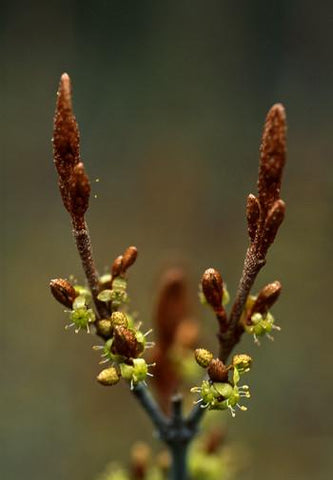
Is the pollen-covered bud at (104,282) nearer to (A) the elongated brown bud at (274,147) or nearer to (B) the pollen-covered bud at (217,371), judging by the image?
(B) the pollen-covered bud at (217,371)

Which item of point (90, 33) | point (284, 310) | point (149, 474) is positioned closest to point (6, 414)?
point (284, 310)

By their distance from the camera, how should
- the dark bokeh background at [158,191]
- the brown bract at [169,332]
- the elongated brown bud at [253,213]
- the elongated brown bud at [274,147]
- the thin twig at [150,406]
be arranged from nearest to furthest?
1. the elongated brown bud at [274,147]
2. the elongated brown bud at [253,213]
3. the thin twig at [150,406]
4. the brown bract at [169,332]
5. the dark bokeh background at [158,191]

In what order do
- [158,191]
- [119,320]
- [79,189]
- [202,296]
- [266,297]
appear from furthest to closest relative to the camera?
[158,191], [202,296], [266,297], [119,320], [79,189]

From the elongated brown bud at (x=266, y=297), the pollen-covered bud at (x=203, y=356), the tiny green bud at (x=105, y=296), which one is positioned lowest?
the pollen-covered bud at (x=203, y=356)

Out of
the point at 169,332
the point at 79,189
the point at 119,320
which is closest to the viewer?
the point at 79,189

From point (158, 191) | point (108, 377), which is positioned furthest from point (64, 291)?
point (158, 191)

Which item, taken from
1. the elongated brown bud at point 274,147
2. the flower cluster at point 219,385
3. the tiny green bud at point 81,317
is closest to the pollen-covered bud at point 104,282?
the tiny green bud at point 81,317

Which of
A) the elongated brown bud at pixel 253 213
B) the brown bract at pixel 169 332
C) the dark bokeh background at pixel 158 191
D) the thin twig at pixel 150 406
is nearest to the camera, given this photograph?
the elongated brown bud at pixel 253 213

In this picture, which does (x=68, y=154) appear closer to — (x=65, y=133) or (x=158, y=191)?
(x=65, y=133)
